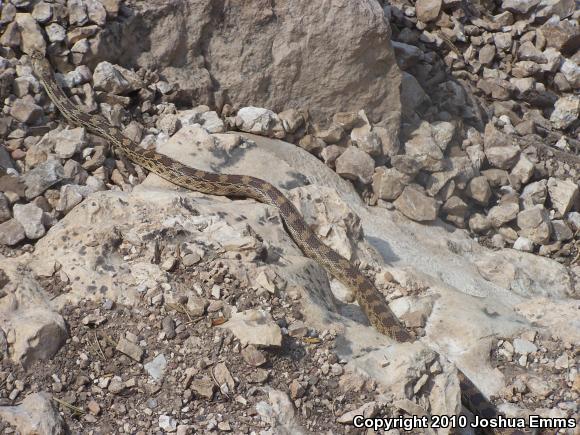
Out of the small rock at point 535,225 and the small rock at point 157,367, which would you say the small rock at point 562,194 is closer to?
the small rock at point 535,225

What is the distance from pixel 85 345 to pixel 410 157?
15.5 feet

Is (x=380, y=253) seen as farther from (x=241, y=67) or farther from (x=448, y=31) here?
(x=448, y=31)

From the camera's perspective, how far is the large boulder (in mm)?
7496

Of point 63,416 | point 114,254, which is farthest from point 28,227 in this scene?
point 63,416

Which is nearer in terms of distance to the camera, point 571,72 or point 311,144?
point 311,144

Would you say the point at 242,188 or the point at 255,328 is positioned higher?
the point at 255,328

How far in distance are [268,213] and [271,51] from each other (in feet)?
9.03

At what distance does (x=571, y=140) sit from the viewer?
950cm

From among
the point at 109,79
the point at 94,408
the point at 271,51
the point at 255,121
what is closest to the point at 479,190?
the point at 255,121

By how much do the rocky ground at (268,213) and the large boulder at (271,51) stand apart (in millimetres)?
25

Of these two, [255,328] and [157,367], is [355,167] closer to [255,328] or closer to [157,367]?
[255,328]

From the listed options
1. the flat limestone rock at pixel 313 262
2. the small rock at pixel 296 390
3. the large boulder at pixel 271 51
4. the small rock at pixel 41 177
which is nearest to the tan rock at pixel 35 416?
the flat limestone rock at pixel 313 262

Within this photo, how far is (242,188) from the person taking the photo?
658 cm

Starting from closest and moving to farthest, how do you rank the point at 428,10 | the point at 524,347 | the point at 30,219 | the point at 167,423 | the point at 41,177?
1. the point at 167,423
2. the point at 30,219
3. the point at 524,347
4. the point at 41,177
5. the point at 428,10
